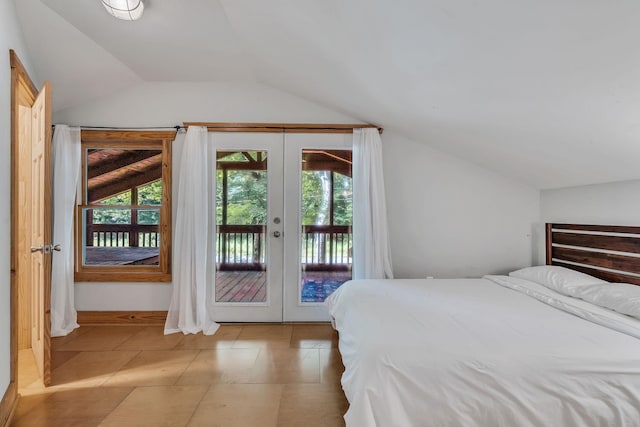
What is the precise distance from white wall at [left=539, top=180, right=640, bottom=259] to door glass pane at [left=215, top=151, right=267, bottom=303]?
9.40 feet

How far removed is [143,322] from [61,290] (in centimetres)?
79

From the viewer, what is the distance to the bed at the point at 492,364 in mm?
1187

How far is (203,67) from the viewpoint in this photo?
276 centimetres

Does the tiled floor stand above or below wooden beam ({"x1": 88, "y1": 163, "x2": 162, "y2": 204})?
below

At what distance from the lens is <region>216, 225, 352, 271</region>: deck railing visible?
3086 mm

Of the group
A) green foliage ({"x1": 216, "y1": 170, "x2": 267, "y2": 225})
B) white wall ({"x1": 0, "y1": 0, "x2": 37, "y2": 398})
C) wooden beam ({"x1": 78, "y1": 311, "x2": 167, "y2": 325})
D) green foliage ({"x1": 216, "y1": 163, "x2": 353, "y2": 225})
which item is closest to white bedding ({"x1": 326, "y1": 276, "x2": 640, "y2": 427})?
green foliage ({"x1": 216, "y1": 163, "x2": 353, "y2": 225})

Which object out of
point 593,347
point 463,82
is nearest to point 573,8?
point 463,82

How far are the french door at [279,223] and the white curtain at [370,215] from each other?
203 mm

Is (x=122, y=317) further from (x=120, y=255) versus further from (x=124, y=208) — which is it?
(x=124, y=208)

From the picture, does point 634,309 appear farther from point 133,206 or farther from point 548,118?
point 133,206

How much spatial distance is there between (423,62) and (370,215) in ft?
4.98

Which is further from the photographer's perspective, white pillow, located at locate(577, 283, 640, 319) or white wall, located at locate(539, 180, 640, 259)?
white wall, located at locate(539, 180, 640, 259)

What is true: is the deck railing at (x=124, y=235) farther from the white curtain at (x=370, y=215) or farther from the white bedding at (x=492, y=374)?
the white bedding at (x=492, y=374)

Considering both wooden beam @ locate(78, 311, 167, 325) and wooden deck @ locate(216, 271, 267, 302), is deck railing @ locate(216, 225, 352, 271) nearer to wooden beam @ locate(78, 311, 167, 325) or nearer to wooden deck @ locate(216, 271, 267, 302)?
wooden deck @ locate(216, 271, 267, 302)
